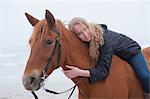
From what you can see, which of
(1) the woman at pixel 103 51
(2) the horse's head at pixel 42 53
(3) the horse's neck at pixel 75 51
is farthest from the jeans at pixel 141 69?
(2) the horse's head at pixel 42 53

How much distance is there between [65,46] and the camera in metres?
2.49

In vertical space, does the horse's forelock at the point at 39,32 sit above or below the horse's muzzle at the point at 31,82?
above

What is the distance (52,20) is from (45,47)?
198mm

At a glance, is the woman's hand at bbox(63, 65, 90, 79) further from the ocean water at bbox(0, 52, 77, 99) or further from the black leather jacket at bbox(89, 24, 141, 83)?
the ocean water at bbox(0, 52, 77, 99)

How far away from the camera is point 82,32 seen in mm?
2562

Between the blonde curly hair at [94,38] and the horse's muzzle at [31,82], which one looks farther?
A: the blonde curly hair at [94,38]

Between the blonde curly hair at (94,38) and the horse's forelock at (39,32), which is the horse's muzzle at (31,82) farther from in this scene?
the blonde curly hair at (94,38)

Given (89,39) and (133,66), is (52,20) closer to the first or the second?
(89,39)

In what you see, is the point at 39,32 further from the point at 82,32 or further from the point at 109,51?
the point at 109,51

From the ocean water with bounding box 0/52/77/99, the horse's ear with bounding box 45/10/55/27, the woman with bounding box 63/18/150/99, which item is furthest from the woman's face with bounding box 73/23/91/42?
the ocean water with bounding box 0/52/77/99

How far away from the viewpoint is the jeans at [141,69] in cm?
267

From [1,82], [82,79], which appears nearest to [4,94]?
[1,82]

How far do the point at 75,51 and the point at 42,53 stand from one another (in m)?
0.34

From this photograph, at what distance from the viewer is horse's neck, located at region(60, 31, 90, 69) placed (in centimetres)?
251
